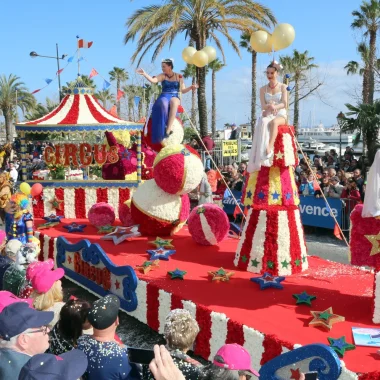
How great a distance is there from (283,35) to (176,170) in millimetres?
2786

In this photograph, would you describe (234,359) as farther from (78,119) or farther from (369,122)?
(369,122)

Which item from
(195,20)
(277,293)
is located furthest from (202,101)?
(277,293)

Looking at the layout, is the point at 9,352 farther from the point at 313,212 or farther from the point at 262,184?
the point at 313,212

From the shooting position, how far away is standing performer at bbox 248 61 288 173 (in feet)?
20.6

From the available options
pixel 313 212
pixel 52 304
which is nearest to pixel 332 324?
pixel 52 304

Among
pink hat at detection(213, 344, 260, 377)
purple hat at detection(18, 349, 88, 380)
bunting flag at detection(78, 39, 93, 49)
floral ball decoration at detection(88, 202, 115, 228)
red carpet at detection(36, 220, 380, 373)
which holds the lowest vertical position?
red carpet at detection(36, 220, 380, 373)

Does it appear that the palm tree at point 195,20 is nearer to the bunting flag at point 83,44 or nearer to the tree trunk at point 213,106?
the bunting flag at point 83,44

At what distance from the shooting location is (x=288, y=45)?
20.5 feet

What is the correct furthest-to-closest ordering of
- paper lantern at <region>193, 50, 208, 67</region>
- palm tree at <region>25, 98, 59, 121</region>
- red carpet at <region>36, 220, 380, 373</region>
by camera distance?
1. palm tree at <region>25, 98, 59, 121</region>
2. paper lantern at <region>193, 50, 208, 67</region>
3. red carpet at <region>36, 220, 380, 373</region>

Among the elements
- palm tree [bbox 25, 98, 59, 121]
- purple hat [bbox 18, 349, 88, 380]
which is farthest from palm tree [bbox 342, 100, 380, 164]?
palm tree [bbox 25, 98, 59, 121]

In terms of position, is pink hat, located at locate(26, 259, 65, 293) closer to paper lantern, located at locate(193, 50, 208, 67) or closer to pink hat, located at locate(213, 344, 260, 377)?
pink hat, located at locate(213, 344, 260, 377)

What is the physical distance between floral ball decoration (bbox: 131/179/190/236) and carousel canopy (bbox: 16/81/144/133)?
2.93m

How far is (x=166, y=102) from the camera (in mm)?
7996

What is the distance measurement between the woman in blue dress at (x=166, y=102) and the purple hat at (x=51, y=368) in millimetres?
6140
